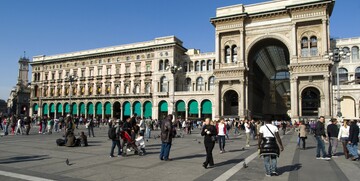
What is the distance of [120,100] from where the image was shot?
198ft

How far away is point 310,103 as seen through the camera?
43.0m

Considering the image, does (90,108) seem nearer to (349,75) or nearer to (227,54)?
(227,54)

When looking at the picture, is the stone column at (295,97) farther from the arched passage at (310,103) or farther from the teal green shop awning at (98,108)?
the teal green shop awning at (98,108)

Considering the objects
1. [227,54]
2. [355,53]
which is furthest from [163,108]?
[355,53]

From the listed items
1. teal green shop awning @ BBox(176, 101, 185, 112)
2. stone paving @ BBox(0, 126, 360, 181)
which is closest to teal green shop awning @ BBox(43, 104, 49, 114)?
teal green shop awning @ BBox(176, 101, 185, 112)

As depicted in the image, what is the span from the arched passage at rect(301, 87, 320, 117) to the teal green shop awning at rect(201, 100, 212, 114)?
16.1m

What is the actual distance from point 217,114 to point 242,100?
4.64 metres

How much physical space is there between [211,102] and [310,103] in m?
16.7

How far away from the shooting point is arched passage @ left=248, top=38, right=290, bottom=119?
46.6 m

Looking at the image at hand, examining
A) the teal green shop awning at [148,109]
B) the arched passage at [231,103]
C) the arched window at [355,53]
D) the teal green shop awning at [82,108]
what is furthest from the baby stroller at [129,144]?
the teal green shop awning at [82,108]

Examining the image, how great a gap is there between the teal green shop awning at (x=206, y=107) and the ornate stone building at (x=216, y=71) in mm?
189

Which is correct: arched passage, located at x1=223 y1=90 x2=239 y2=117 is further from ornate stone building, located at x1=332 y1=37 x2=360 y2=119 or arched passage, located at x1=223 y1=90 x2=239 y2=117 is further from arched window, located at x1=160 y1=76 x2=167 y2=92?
ornate stone building, located at x1=332 y1=37 x2=360 y2=119

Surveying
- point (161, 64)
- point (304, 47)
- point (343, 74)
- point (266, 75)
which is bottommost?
point (343, 74)

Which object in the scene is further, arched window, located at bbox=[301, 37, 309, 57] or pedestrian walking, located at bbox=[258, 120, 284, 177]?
arched window, located at bbox=[301, 37, 309, 57]
